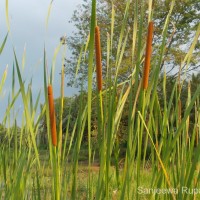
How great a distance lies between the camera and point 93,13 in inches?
15.3

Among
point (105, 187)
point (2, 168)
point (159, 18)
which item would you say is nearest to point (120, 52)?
point (105, 187)

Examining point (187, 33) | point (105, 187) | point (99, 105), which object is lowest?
point (105, 187)

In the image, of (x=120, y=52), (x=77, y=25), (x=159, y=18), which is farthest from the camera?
(x=77, y=25)

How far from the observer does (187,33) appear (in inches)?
539

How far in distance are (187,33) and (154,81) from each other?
44.8 ft

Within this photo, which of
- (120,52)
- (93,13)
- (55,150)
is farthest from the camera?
(120,52)

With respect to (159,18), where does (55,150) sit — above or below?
below

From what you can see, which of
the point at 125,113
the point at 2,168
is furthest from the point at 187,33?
the point at 2,168

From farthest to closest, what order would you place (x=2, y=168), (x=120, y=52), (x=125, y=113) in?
(x=125, y=113), (x=2, y=168), (x=120, y=52)

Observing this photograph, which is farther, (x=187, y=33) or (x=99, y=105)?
(x=187, y=33)

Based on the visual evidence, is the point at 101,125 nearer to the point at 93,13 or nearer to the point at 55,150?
the point at 55,150

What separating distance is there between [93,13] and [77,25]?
1438 cm

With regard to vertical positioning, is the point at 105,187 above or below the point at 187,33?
below

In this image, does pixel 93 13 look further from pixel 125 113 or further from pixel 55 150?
pixel 125 113
